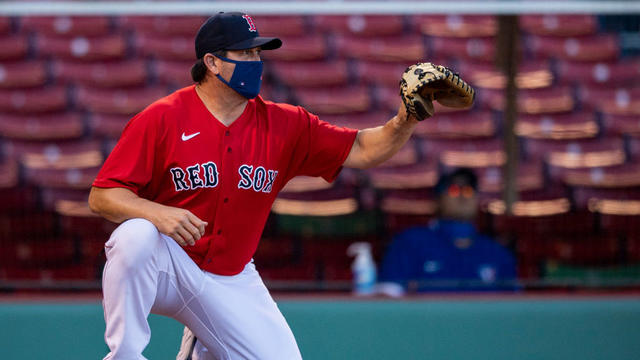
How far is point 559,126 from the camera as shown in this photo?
4.79 meters

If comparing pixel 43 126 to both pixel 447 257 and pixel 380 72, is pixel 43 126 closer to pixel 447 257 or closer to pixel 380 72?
pixel 380 72

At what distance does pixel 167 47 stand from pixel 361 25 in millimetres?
1428

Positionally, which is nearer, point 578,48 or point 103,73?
point 103,73

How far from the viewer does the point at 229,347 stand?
1.91 metres

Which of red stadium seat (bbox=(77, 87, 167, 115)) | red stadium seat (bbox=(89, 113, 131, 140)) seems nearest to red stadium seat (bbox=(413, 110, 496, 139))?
red stadium seat (bbox=(77, 87, 167, 115))

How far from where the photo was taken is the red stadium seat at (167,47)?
5289 millimetres

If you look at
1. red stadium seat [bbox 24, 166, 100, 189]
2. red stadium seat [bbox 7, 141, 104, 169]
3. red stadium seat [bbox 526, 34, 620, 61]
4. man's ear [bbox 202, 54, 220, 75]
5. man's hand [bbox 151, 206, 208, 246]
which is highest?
man's ear [bbox 202, 54, 220, 75]

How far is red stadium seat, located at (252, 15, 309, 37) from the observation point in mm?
5258

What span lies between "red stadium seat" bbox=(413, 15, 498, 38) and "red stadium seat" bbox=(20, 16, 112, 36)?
225 cm

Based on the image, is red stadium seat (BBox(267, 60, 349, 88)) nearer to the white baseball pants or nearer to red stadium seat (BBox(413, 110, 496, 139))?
red stadium seat (BBox(413, 110, 496, 139))

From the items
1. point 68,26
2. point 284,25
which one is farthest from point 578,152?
point 68,26

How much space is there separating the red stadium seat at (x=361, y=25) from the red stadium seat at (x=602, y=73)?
1.19 m

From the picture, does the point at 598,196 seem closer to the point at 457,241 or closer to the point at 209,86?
the point at 457,241

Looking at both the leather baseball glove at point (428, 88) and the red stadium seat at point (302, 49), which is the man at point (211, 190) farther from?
the red stadium seat at point (302, 49)
